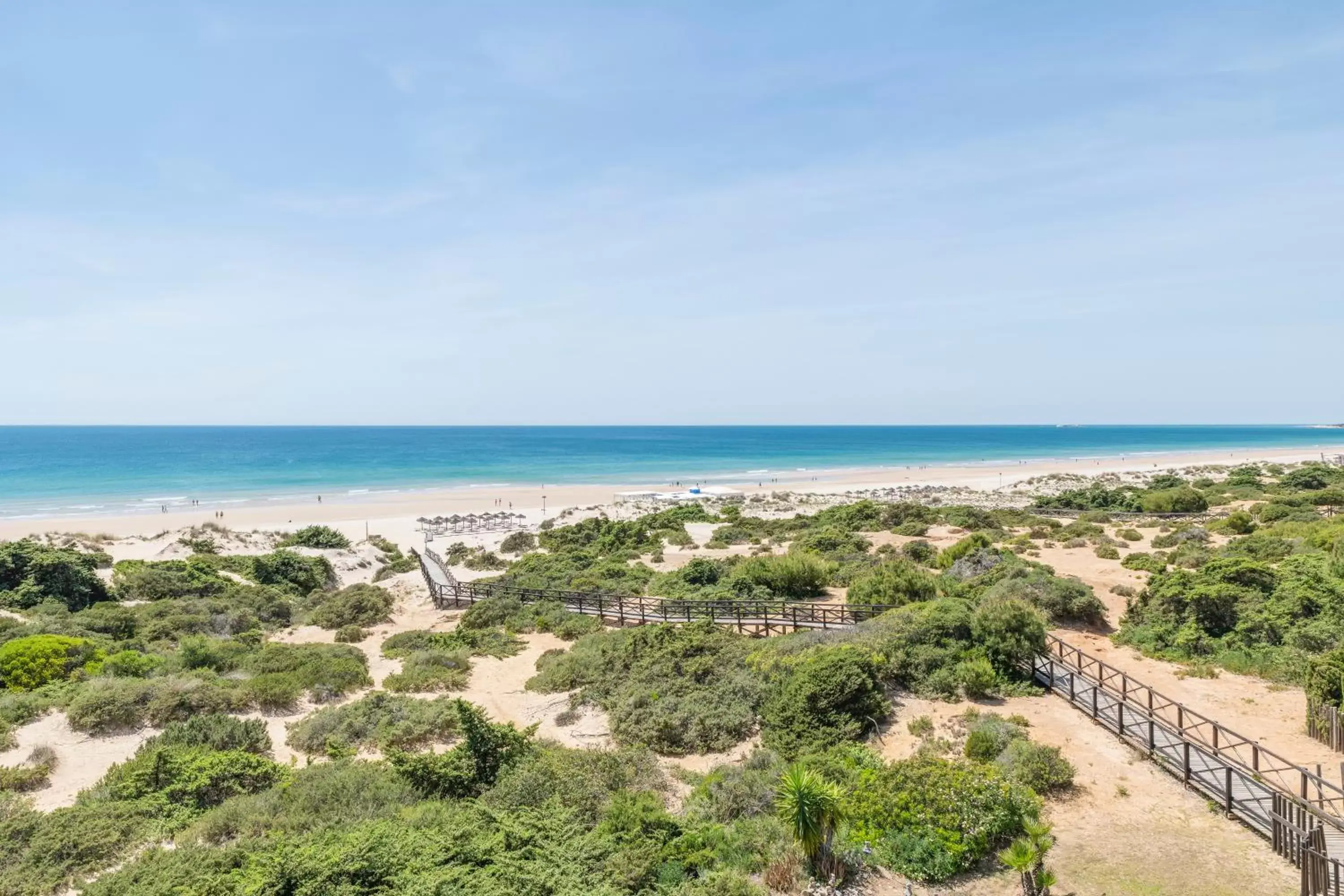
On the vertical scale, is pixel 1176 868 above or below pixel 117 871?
A: below

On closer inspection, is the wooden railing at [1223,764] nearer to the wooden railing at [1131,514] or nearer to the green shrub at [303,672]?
the green shrub at [303,672]

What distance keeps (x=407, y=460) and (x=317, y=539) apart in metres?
76.5

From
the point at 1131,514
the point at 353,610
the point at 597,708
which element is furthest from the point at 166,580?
the point at 1131,514

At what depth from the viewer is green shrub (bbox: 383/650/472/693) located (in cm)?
1602

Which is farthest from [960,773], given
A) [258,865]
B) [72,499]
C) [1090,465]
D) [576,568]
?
[1090,465]

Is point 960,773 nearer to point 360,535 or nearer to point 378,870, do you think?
point 378,870

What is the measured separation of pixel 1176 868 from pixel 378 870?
30.8ft

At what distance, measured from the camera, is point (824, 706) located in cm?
1242

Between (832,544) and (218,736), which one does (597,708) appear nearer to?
(218,736)

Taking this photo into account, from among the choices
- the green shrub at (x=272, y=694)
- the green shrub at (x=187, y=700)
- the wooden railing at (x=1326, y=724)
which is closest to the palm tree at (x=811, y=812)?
the wooden railing at (x=1326, y=724)

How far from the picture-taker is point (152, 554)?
33.4 meters

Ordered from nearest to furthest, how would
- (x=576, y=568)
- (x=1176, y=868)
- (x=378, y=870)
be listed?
(x=378, y=870)
(x=1176, y=868)
(x=576, y=568)

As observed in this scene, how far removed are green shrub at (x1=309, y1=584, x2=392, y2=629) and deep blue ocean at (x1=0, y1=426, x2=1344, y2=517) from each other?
146ft

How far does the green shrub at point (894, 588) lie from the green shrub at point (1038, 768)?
8.94m
